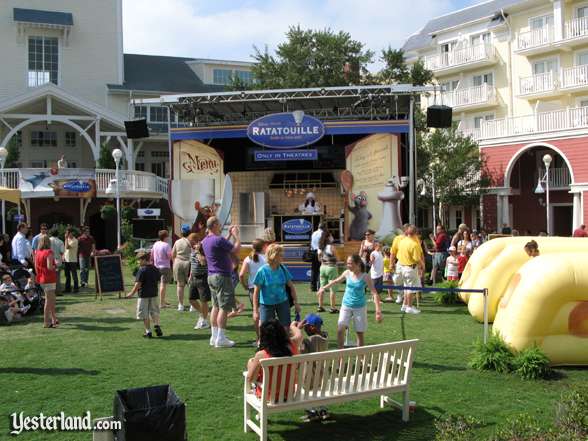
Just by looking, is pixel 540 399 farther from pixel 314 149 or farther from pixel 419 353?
pixel 314 149

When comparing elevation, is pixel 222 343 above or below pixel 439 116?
below

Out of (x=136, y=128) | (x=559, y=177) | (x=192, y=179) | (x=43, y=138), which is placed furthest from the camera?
(x=43, y=138)

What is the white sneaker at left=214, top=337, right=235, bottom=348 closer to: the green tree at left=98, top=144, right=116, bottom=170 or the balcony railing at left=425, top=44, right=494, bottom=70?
the green tree at left=98, top=144, right=116, bottom=170

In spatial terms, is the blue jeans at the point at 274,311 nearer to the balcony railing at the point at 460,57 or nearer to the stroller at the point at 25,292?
the stroller at the point at 25,292

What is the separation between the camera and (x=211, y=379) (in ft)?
23.1

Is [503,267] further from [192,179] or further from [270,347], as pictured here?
[192,179]

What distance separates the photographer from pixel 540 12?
32.6 meters

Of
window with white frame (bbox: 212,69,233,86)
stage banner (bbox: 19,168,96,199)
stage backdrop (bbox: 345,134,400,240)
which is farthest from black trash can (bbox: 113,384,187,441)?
window with white frame (bbox: 212,69,233,86)

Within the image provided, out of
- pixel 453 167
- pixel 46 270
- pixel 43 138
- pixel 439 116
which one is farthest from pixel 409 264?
pixel 43 138

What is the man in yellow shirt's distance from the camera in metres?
11.5

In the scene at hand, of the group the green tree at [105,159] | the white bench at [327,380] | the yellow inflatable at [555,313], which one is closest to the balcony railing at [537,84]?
the green tree at [105,159]

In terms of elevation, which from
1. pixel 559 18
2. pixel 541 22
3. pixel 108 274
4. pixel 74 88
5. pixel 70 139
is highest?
pixel 541 22

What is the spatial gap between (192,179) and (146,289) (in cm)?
1132

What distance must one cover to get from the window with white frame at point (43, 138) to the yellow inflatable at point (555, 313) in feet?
100
